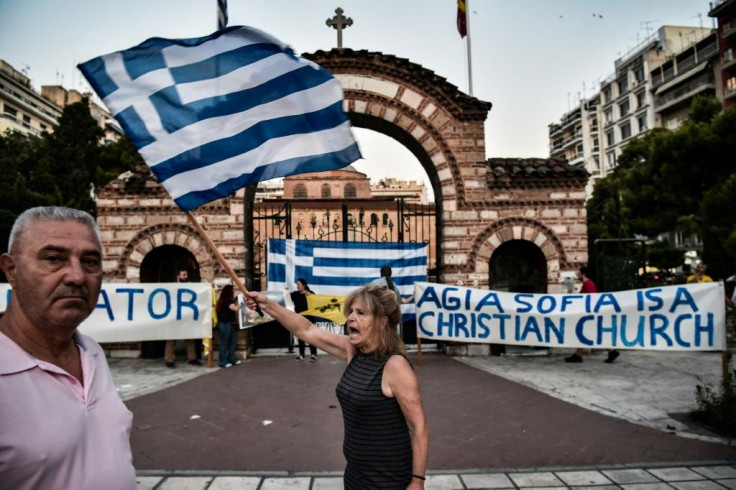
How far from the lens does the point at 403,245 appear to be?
11602 mm

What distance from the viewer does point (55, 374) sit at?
165 cm

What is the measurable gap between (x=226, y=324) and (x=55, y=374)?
8833mm

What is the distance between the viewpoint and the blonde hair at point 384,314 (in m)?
2.84

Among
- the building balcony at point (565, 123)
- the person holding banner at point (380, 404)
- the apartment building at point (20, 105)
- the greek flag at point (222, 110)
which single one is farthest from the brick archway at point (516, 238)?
the building balcony at point (565, 123)

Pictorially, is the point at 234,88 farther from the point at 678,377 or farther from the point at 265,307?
the point at 678,377

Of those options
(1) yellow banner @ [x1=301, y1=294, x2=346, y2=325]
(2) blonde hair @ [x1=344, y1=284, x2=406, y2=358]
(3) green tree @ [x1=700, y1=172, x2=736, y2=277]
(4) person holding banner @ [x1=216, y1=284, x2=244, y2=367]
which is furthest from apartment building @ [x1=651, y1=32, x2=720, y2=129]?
(2) blonde hair @ [x1=344, y1=284, x2=406, y2=358]

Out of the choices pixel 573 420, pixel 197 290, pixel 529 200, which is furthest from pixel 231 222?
pixel 573 420

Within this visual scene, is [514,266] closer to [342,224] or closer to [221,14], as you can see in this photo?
[342,224]

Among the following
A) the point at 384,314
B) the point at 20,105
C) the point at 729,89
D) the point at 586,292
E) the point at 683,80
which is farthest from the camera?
the point at 20,105

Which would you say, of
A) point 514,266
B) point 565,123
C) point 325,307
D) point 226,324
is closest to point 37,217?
point 226,324

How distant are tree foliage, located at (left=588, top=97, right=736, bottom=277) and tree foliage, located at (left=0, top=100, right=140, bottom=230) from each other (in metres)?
26.7

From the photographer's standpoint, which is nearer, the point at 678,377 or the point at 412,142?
the point at 678,377

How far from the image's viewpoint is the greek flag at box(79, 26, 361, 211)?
134 inches

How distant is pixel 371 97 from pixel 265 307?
9.49 metres
